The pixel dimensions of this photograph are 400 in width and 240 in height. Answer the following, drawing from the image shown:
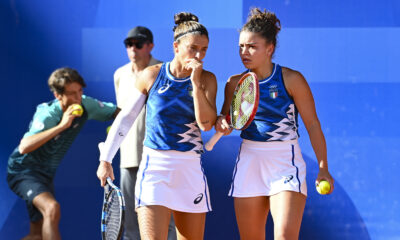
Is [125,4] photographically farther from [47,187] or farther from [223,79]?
[47,187]

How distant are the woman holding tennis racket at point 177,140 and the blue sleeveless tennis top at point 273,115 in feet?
1.04

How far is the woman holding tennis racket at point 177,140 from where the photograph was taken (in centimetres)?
362

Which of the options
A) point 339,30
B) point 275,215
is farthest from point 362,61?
point 275,215

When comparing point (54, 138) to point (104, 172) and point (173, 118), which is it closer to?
point (104, 172)

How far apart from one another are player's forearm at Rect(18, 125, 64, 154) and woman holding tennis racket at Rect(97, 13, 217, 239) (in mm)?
1550

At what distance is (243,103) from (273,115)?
31 centimetres

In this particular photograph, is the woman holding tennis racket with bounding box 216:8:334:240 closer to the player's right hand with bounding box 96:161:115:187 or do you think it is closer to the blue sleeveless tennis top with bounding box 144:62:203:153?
the blue sleeveless tennis top with bounding box 144:62:203:153

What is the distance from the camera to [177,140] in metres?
3.69

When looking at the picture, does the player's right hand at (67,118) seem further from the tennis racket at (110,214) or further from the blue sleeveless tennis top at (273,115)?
the blue sleeveless tennis top at (273,115)

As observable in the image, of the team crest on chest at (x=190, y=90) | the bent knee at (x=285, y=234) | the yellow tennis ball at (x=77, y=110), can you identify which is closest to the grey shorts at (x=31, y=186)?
the yellow tennis ball at (x=77, y=110)

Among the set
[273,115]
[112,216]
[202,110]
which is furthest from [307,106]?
[112,216]

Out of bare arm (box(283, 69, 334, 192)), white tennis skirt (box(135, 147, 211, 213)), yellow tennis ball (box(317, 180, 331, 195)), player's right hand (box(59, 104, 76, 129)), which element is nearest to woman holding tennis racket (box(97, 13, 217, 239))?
white tennis skirt (box(135, 147, 211, 213))

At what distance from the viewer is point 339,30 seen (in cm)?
570

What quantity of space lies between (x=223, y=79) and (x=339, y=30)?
1.14m
